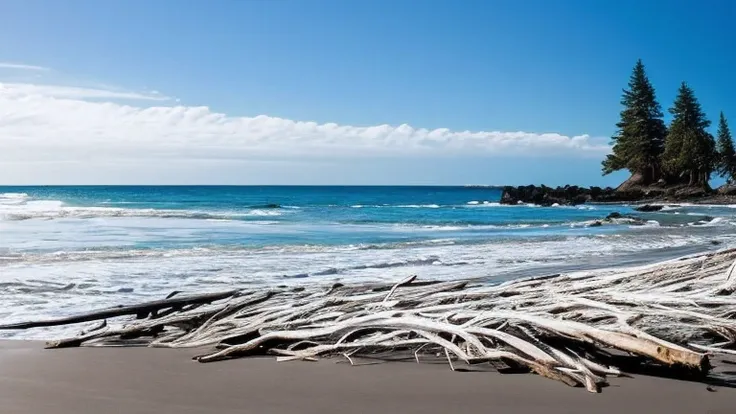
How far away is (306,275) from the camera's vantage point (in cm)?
1251

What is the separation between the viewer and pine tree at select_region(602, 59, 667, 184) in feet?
244

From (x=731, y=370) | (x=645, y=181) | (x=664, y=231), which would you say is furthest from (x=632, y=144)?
(x=731, y=370)

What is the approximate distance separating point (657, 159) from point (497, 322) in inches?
3018

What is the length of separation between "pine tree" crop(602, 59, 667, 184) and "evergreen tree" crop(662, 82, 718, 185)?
7.02ft

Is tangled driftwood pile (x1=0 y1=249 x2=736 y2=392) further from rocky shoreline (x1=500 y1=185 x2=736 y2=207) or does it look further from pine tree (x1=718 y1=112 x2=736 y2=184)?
pine tree (x1=718 y1=112 x2=736 y2=184)

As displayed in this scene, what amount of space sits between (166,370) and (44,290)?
6065 millimetres

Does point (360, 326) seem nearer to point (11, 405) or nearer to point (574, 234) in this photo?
point (11, 405)

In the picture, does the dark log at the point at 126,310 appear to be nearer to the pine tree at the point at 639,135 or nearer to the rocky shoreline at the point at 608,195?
the rocky shoreline at the point at 608,195

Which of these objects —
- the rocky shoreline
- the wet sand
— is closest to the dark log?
the wet sand

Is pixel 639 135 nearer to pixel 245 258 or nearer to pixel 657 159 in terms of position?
pixel 657 159

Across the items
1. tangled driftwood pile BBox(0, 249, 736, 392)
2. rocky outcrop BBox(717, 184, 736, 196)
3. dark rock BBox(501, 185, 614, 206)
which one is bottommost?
tangled driftwood pile BBox(0, 249, 736, 392)

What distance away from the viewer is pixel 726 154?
74250 millimetres

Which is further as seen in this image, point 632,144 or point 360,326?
point 632,144

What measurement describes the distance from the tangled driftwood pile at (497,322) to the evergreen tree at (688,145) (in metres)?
67.5
